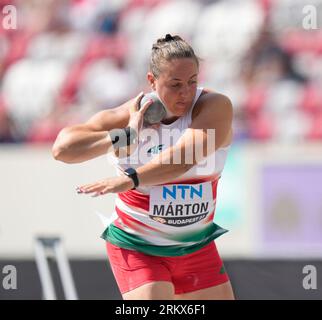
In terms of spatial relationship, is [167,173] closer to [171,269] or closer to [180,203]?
[180,203]

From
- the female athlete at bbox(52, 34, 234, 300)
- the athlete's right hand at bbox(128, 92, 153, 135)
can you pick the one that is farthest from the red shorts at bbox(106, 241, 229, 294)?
the athlete's right hand at bbox(128, 92, 153, 135)

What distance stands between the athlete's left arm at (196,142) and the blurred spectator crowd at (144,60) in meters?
3.15

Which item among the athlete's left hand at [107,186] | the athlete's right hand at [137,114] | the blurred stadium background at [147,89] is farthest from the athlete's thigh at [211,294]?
the blurred stadium background at [147,89]

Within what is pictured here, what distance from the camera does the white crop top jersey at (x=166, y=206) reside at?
3764 mm

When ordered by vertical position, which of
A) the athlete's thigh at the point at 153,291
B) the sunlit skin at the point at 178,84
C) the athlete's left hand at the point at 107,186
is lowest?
the athlete's thigh at the point at 153,291

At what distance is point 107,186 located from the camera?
132 inches

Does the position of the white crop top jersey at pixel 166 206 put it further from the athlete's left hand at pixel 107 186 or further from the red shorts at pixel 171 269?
the athlete's left hand at pixel 107 186

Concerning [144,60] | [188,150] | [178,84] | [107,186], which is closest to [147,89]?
[144,60]

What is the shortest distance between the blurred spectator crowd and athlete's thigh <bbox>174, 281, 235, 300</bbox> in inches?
120

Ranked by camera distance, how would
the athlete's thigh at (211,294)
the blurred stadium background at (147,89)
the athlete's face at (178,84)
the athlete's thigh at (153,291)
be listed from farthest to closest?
the blurred stadium background at (147,89), the athlete's thigh at (211,294), the athlete's thigh at (153,291), the athlete's face at (178,84)

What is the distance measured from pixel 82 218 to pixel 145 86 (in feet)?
6.22

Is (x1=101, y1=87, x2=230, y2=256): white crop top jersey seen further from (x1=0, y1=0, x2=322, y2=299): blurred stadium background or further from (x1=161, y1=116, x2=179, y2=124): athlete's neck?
(x1=0, y1=0, x2=322, y2=299): blurred stadium background

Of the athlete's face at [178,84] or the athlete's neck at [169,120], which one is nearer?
the athlete's face at [178,84]

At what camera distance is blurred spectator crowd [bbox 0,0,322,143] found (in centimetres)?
738
